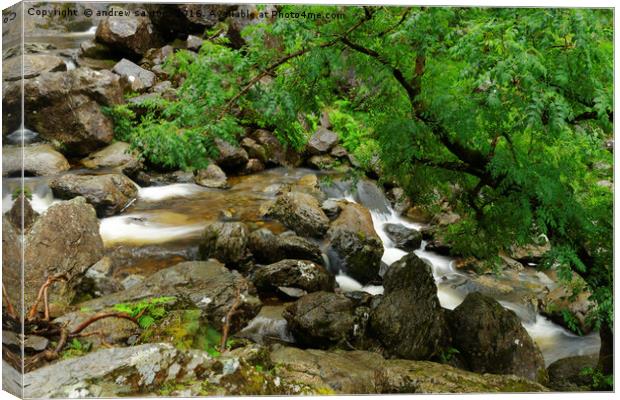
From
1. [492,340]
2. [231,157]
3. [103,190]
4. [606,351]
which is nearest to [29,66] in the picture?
[103,190]

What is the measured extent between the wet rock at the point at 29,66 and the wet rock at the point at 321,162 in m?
2.26

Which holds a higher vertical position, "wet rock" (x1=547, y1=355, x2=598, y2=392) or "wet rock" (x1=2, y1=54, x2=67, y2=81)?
"wet rock" (x1=2, y1=54, x2=67, y2=81)

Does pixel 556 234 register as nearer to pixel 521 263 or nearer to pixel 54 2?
pixel 521 263

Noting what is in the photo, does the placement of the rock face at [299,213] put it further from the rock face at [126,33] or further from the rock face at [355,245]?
the rock face at [126,33]

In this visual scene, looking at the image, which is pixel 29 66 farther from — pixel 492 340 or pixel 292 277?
pixel 492 340

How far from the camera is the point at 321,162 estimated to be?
16.2ft

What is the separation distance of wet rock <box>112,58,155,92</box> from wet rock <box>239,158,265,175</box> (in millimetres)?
1196

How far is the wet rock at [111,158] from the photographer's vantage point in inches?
194

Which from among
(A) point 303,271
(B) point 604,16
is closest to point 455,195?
(A) point 303,271

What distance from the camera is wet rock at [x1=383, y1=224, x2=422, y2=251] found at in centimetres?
499

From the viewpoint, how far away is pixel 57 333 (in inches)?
135

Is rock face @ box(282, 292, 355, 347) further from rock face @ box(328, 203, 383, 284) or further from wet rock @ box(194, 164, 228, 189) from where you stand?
wet rock @ box(194, 164, 228, 189)

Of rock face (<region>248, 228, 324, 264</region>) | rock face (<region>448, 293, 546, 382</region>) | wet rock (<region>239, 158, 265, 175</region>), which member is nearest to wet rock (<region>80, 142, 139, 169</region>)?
wet rock (<region>239, 158, 265, 175</region>)

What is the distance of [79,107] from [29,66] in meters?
1.13
